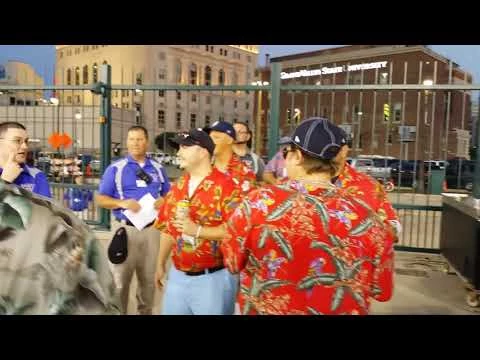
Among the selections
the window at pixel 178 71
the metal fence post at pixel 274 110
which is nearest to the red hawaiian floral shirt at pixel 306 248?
the metal fence post at pixel 274 110

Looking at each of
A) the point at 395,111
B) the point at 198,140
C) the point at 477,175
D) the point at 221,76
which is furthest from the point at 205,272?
the point at 221,76

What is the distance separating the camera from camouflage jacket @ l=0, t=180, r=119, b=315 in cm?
117

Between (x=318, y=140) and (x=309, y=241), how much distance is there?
42cm

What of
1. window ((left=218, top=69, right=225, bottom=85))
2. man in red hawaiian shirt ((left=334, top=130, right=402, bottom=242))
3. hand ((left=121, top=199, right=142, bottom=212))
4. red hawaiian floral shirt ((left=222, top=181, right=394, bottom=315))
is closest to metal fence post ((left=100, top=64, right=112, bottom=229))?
hand ((left=121, top=199, right=142, bottom=212))

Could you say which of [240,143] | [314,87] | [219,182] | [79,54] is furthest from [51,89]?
[79,54]

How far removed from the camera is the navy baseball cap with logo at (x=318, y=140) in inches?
69.2

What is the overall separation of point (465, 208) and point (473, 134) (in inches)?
45.8

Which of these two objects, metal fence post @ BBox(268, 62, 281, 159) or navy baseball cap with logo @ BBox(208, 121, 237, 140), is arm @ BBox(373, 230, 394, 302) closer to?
navy baseball cap with logo @ BBox(208, 121, 237, 140)

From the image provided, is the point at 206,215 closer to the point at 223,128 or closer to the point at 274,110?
the point at 223,128

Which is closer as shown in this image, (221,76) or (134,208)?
(134,208)

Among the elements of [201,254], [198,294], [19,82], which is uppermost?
[19,82]

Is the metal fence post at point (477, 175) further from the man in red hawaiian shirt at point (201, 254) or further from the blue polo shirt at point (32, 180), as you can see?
the blue polo shirt at point (32, 180)

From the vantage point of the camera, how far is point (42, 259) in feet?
3.87

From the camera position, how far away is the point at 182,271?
9.25ft
